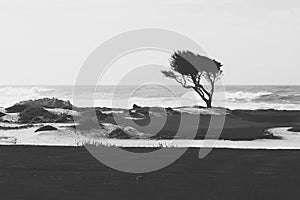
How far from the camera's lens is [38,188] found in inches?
517

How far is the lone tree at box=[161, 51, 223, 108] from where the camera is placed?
60.7 metres

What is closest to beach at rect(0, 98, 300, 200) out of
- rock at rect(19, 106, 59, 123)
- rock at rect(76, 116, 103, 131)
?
rock at rect(76, 116, 103, 131)

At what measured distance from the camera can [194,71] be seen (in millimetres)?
60500

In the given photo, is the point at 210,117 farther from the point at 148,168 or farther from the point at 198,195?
the point at 198,195

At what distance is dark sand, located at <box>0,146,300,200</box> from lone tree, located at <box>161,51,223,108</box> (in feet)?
131

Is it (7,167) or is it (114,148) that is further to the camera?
(114,148)

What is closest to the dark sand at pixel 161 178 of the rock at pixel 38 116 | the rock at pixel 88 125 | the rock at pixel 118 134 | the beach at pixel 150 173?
the beach at pixel 150 173

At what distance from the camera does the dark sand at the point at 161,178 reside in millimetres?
12461

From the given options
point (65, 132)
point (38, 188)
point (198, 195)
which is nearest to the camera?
point (198, 195)

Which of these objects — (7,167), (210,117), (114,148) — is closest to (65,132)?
(114,148)

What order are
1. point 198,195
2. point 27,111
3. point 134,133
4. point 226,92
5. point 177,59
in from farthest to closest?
point 226,92
point 177,59
point 27,111
point 134,133
point 198,195

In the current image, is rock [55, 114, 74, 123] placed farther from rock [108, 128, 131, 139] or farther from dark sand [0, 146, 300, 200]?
dark sand [0, 146, 300, 200]

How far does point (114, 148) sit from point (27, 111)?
22.1 m

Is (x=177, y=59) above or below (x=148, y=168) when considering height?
above
